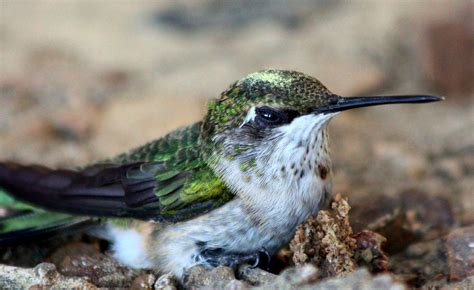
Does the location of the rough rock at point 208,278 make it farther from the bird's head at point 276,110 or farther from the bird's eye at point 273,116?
the bird's eye at point 273,116

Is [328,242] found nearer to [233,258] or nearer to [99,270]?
[233,258]

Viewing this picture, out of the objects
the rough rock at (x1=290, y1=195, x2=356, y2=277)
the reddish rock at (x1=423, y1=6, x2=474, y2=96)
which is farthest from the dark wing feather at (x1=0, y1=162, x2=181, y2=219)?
the reddish rock at (x1=423, y1=6, x2=474, y2=96)

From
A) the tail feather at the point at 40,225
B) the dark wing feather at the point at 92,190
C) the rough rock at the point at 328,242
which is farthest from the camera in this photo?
the tail feather at the point at 40,225

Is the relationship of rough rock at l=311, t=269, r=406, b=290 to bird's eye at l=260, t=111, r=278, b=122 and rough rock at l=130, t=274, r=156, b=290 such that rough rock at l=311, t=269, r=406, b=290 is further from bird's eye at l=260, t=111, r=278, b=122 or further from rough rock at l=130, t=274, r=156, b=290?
rough rock at l=130, t=274, r=156, b=290

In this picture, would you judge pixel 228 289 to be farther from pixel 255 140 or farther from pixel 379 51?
pixel 379 51

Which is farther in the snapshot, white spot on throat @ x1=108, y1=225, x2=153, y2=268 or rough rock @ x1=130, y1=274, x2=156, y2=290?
white spot on throat @ x1=108, y1=225, x2=153, y2=268

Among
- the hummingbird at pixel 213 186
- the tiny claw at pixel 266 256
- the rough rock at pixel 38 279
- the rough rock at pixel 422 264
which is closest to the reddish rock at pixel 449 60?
the rough rock at pixel 422 264

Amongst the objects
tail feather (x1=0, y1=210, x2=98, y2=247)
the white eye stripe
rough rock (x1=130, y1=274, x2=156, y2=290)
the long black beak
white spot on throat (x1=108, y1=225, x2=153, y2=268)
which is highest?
the white eye stripe
